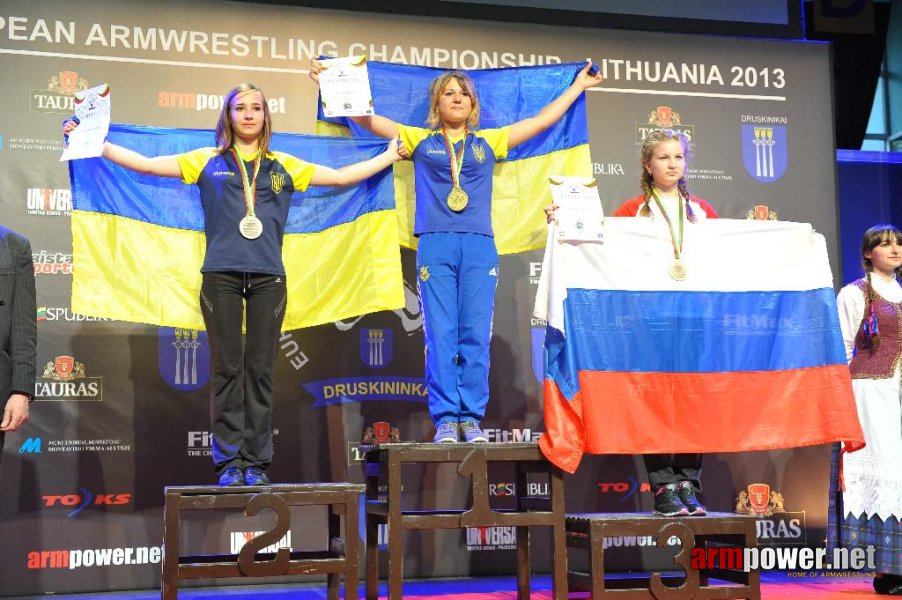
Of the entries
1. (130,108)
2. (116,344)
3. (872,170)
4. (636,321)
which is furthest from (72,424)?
(872,170)

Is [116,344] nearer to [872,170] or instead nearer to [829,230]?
[829,230]

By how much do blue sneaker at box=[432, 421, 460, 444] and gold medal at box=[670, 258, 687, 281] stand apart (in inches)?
43.4

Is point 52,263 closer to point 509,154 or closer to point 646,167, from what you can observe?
point 509,154

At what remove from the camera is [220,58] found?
5.12 m

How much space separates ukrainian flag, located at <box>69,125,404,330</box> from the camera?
4199 mm

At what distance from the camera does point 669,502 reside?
3.81 meters

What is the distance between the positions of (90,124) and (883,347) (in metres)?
3.67

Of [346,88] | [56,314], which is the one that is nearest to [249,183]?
[346,88]

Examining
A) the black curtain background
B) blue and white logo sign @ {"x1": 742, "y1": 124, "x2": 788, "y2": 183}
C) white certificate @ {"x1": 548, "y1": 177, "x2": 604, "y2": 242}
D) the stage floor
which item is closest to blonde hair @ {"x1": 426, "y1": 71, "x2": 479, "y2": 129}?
white certificate @ {"x1": 548, "y1": 177, "x2": 604, "y2": 242}

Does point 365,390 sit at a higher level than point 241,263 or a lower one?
lower

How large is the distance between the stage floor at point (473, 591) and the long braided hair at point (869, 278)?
3.89 ft

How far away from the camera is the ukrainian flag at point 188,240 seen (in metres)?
4.20

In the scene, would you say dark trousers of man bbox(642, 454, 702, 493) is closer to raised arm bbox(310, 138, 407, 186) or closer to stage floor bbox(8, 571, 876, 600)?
stage floor bbox(8, 571, 876, 600)

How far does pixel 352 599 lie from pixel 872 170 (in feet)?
16.7
